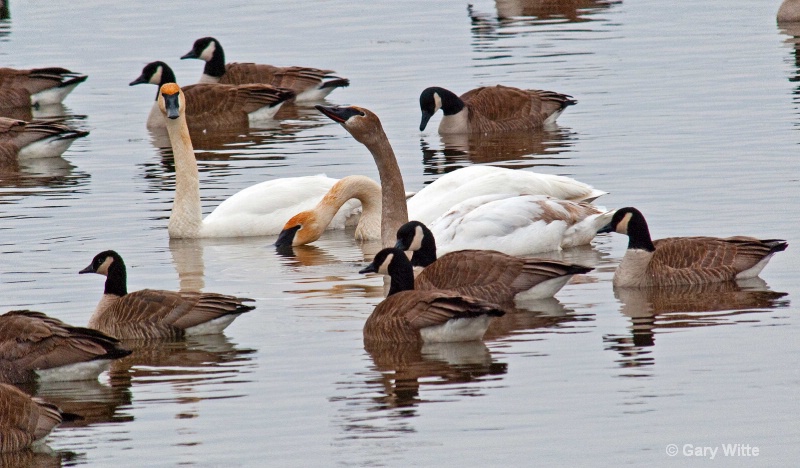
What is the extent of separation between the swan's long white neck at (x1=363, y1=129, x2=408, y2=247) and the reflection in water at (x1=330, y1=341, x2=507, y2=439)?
136 inches

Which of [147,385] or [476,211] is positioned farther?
[476,211]

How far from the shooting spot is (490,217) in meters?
13.2

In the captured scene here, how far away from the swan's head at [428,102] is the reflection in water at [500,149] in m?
0.29

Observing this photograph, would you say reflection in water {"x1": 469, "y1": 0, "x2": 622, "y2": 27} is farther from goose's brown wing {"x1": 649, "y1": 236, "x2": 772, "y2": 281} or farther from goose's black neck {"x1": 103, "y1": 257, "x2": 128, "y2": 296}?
goose's black neck {"x1": 103, "y1": 257, "x2": 128, "y2": 296}

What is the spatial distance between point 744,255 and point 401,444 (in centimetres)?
455

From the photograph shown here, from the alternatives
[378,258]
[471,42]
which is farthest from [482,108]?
→ [378,258]

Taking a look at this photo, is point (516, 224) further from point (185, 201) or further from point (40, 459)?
point (40, 459)

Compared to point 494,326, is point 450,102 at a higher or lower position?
higher

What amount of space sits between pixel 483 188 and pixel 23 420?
674 centimetres

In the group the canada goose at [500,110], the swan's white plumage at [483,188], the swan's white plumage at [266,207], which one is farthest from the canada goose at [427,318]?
the canada goose at [500,110]

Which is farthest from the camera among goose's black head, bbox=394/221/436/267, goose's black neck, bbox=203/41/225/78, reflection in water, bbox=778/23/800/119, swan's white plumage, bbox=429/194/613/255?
goose's black neck, bbox=203/41/225/78

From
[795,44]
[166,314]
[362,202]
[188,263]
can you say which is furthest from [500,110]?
[166,314]

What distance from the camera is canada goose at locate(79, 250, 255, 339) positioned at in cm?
1080

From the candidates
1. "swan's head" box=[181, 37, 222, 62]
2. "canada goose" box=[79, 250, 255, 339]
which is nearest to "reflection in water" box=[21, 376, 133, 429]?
"canada goose" box=[79, 250, 255, 339]
